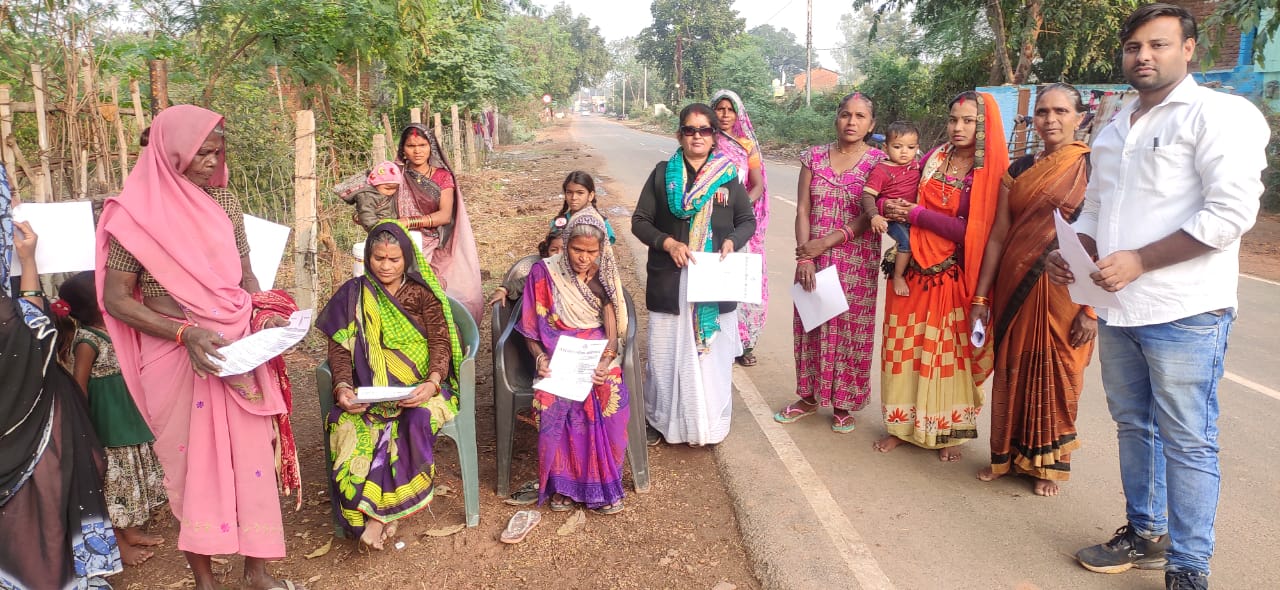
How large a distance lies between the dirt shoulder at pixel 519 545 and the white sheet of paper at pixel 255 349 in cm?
97

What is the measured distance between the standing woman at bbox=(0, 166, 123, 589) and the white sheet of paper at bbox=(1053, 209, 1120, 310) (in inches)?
134

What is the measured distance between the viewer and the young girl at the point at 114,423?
10.0ft

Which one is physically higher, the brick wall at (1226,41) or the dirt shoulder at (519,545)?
the brick wall at (1226,41)

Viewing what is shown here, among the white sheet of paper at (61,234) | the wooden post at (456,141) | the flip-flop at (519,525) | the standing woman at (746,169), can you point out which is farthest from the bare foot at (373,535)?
the wooden post at (456,141)

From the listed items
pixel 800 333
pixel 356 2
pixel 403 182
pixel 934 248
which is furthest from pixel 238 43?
pixel 934 248

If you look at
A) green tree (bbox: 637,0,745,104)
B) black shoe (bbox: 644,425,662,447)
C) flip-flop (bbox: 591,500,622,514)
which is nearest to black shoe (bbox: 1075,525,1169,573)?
flip-flop (bbox: 591,500,622,514)

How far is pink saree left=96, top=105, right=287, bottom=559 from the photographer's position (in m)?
2.54

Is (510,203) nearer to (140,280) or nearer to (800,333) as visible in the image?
(800,333)

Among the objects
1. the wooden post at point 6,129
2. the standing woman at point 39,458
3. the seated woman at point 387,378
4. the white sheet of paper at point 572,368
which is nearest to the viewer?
the standing woman at point 39,458

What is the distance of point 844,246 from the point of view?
13.5ft

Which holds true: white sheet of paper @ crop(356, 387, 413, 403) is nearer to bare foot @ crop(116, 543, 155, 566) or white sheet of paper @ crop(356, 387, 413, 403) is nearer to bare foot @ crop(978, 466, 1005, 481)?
bare foot @ crop(116, 543, 155, 566)

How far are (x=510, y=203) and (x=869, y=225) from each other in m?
10.0

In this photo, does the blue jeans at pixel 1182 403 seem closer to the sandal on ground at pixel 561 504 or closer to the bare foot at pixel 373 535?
the sandal on ground at pixel 561 504

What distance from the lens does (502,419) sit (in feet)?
11.8
